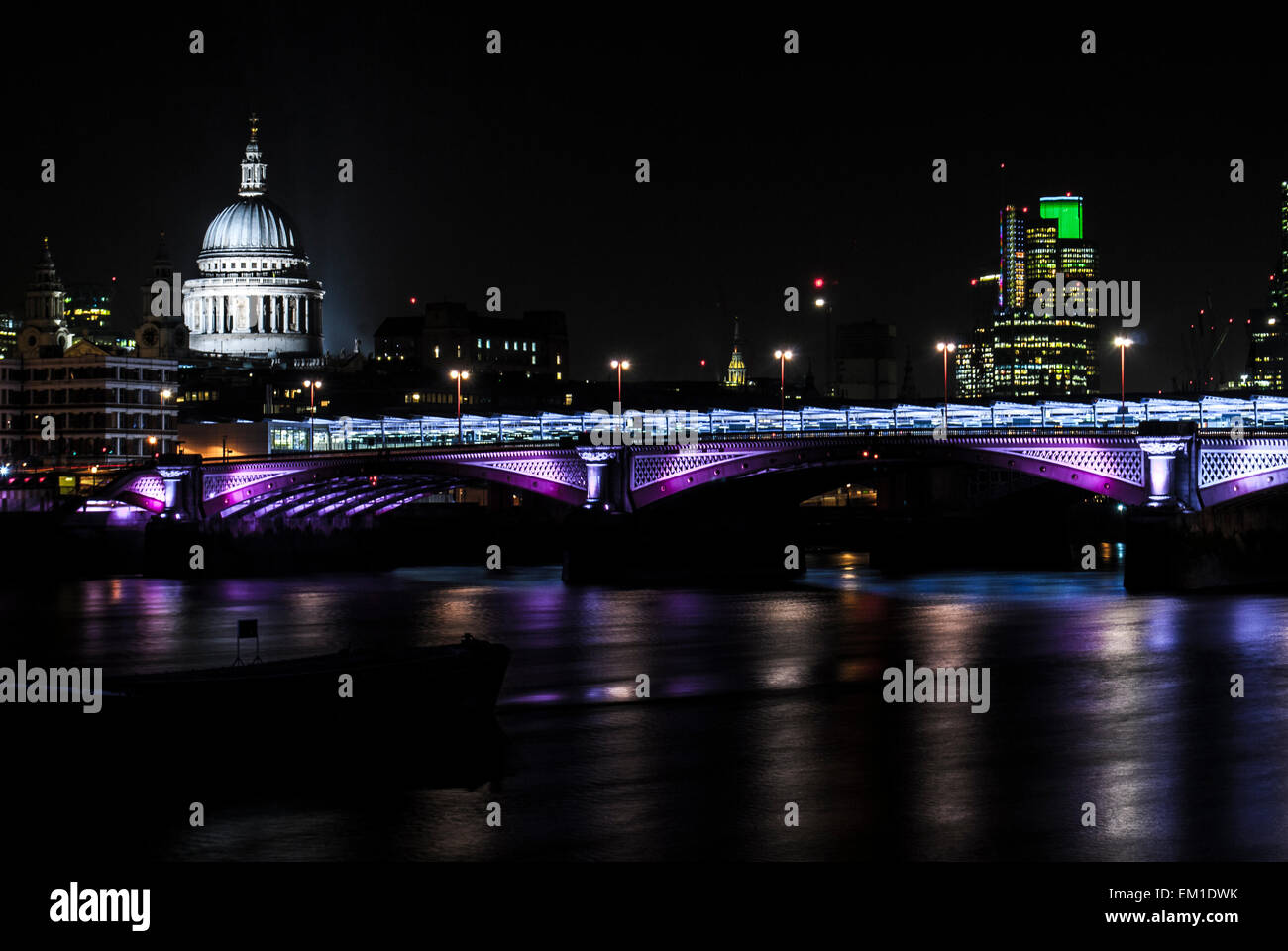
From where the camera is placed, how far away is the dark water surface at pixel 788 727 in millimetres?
29375

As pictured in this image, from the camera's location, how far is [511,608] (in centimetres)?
6819

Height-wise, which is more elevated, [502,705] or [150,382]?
[150,382]

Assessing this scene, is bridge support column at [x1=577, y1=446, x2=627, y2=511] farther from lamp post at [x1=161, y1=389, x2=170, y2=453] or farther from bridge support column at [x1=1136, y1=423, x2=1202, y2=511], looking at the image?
lamp post at [x1=161, y1=389, x2=170, y2=453]

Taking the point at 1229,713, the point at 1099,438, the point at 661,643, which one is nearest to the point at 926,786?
the point at 1229,713

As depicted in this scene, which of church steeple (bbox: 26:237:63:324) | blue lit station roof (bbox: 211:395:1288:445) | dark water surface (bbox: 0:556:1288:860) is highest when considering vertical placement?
church steeple (bbox: 26:237:63:324)

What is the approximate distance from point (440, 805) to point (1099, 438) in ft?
134

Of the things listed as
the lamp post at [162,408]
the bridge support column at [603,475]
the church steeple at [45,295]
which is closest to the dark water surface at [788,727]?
the bridge support column at [603,475]

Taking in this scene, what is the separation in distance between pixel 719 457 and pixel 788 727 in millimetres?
36765

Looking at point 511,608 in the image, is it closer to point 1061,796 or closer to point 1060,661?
point 1060,661

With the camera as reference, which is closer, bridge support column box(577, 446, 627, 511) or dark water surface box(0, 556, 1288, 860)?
dark water surface box(0, 556, 1288, 860)

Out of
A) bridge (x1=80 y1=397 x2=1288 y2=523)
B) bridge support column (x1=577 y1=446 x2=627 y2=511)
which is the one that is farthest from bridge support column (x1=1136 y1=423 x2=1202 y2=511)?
bridge support column (x1=577 y1=446 x2=627 y2=511)

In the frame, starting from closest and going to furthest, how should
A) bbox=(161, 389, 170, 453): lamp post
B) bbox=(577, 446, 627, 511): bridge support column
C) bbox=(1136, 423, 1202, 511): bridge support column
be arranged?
bbox=(1136, 423, 1202, 511): bridge support column < bbox=(577, 446, 627, 511): bridge support column < bbox=(161, 389, 170, 453): lamp post

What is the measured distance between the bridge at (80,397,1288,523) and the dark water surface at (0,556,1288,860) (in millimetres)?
4803

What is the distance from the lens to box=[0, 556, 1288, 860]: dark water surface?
29375 mm
